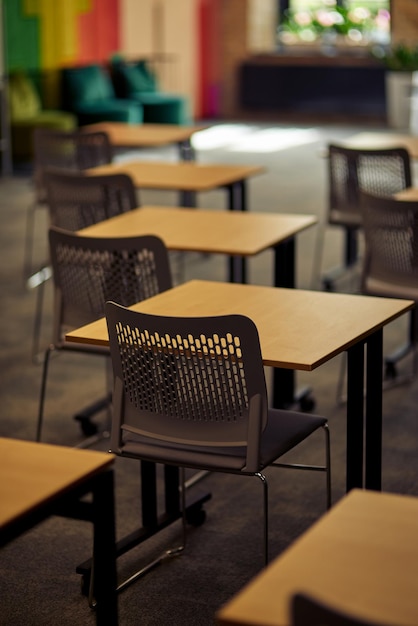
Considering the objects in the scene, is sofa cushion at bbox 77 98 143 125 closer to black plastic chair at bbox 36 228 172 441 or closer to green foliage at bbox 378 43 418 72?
green foliage at bbox 378 43 418 72

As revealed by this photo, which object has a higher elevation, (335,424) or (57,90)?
(57,90)

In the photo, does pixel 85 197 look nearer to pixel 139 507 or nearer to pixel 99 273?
pixel 99 273

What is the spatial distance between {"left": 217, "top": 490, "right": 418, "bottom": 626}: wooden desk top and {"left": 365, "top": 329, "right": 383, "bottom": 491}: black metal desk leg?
4.08 feet

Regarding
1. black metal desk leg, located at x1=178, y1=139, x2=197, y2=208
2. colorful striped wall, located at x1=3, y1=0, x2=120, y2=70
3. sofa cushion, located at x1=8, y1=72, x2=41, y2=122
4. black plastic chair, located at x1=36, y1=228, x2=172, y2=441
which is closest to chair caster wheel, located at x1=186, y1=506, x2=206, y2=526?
black plastic chair, located at x1=36, y1=228, x2=172, y2=441

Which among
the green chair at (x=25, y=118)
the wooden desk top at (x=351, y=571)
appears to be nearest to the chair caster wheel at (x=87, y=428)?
the wooden desk top at (x=351, y=571)

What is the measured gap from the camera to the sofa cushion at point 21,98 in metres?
11.7

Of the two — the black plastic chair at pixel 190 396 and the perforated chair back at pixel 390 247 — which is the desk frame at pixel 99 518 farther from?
the perforated chair back at pixel 390 247

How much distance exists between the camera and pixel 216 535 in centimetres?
374

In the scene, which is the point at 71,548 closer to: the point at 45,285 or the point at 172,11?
the point at 45,285

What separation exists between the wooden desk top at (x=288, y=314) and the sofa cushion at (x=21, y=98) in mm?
8253

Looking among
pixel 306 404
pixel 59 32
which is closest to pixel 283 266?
pixel 306 404

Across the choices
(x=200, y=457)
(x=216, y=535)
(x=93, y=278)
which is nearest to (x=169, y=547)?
(x=216, y=535)

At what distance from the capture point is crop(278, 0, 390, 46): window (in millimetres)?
15711

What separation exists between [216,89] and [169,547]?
13.5 metres
